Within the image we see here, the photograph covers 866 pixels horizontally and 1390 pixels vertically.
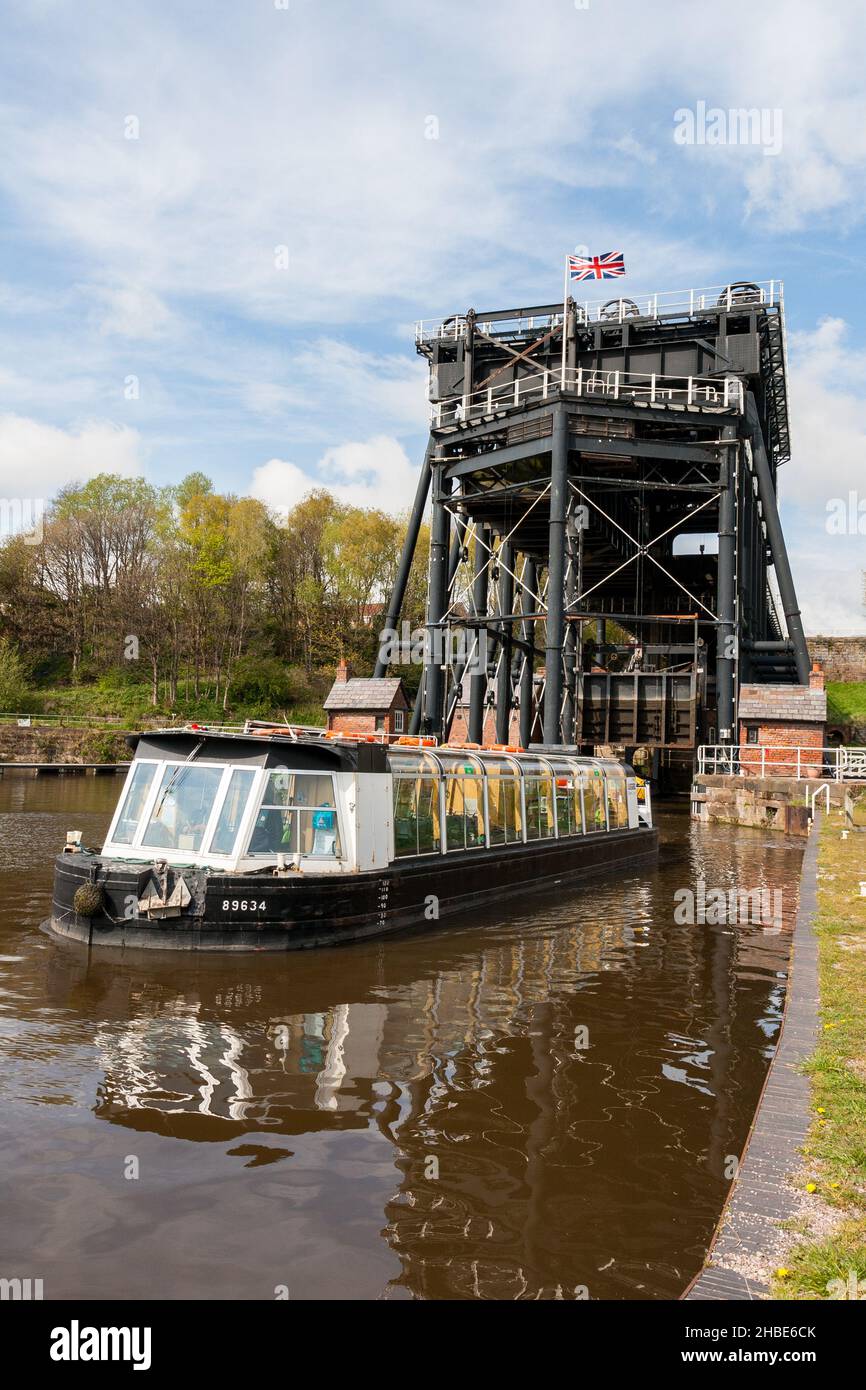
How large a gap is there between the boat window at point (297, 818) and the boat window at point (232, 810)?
266mm

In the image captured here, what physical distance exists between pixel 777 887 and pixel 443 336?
107 ft

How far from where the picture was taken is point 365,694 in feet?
159

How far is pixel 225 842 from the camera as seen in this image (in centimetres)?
1291

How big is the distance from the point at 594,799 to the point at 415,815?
8706 millimetres

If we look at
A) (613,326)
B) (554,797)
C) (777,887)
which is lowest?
(777,887)

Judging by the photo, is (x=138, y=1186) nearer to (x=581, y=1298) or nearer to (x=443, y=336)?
(x=581, y=1298)

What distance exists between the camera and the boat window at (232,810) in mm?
12906

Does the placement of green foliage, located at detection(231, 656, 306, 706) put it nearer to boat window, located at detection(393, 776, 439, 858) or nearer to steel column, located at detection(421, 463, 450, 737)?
steel column, located at detection(421, 463, 450, 737)

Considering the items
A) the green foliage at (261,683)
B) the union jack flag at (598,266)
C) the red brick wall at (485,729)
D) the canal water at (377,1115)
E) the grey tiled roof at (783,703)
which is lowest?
the canal water at (377,1115)

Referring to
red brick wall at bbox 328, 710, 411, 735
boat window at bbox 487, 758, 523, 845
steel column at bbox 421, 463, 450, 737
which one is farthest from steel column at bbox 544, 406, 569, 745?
boat window at bbox 487, 758, 523, 845

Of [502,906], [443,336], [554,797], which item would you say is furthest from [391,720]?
[502,906]

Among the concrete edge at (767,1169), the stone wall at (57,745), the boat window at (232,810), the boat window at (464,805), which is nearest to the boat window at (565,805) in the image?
the boat window at (464,805)

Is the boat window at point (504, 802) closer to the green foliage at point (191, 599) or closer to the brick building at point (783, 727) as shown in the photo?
the brick building at point (783, 727)

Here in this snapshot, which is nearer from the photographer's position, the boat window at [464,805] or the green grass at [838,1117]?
the green grass at [838,1117]
